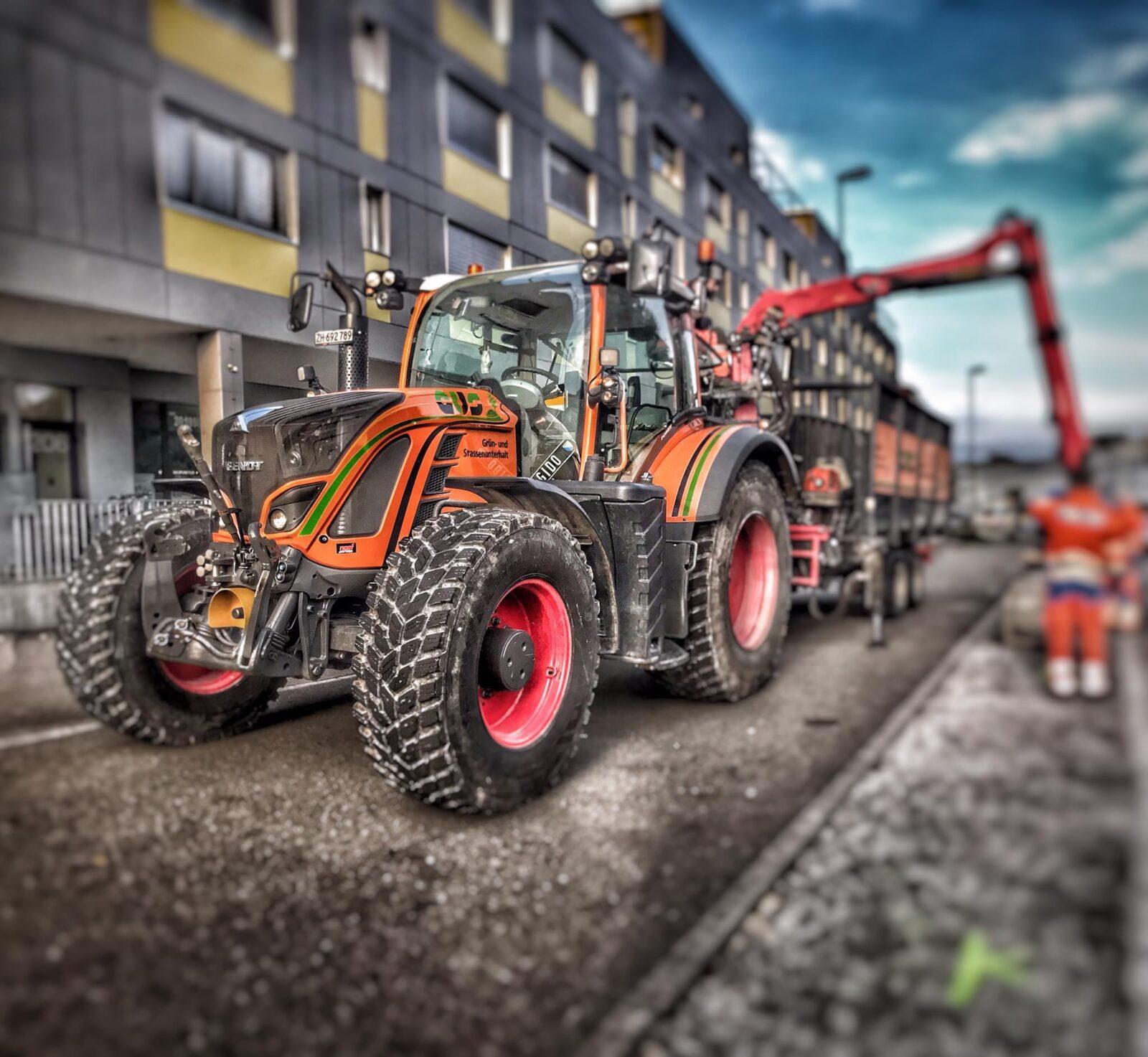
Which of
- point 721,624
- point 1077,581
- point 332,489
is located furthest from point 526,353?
point 1077,581

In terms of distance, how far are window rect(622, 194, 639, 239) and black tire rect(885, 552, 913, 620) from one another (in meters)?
4.93

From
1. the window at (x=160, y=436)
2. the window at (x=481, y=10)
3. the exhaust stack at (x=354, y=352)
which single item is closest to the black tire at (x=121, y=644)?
the window at (x=160, y=436)

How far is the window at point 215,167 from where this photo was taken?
60.7 inches

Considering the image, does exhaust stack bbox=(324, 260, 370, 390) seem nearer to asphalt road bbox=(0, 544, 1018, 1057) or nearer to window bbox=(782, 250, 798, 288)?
asphalt road bbox=(0, 544, 1018, 1057)

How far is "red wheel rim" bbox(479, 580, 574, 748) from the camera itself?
323cm

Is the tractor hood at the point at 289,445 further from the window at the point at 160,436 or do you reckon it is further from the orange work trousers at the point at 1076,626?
the orange work trousers at the point at 1076,626

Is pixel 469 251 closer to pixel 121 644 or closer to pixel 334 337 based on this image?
pixel 334 337

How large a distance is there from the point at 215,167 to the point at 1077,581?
5.36 ft

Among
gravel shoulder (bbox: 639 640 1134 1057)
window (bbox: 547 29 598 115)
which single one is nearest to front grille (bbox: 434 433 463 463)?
window (bbox: 547 29 598 115)

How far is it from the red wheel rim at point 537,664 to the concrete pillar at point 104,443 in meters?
1.40

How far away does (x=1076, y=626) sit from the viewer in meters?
→ 1.11

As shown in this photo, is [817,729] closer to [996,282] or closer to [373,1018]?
[373,1018]

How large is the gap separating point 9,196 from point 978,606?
5.79 feet

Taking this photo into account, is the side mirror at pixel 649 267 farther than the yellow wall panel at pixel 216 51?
Yes
